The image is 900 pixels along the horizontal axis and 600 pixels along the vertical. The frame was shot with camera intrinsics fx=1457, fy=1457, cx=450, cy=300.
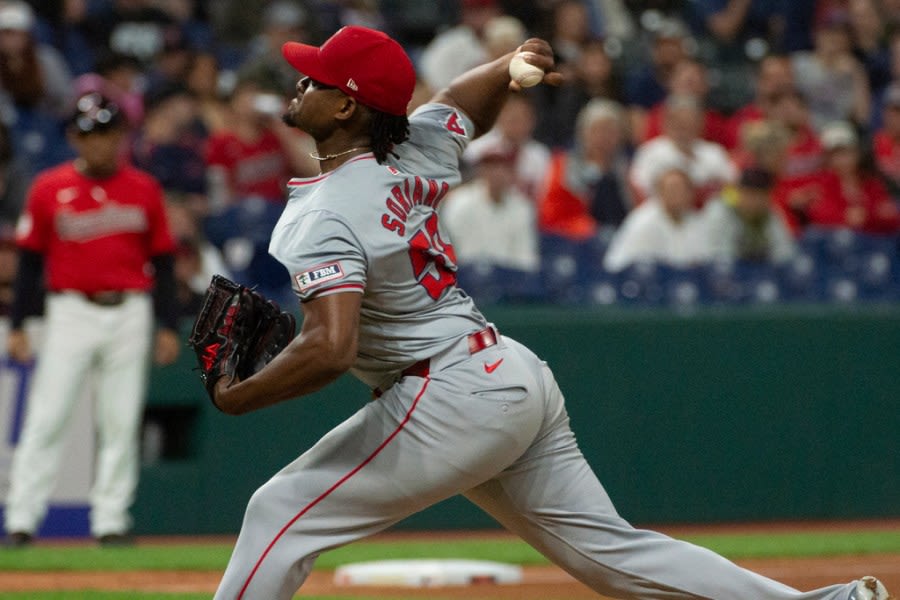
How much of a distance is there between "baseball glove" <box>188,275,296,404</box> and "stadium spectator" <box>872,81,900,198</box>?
340 inches

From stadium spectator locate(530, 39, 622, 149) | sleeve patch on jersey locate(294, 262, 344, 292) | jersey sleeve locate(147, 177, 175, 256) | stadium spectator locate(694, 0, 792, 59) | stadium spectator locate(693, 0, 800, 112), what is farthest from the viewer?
stadium spectator locate(694, 0, 792, 59)

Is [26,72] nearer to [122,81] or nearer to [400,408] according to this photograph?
[122,81]

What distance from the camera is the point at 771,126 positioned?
11016mm

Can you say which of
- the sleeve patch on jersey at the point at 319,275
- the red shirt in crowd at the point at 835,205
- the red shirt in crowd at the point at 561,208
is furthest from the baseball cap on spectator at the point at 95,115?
the red shirt in crowd at the point at 835,205

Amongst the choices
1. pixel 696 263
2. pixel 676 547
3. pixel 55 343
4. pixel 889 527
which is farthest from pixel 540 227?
pixel 676 547

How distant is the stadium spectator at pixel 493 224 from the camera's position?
9461mm

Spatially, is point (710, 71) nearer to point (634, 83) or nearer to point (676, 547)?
point (634, 83)

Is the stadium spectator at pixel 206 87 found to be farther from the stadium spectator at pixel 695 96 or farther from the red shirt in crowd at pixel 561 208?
the stadium spectator at pixel 695 96

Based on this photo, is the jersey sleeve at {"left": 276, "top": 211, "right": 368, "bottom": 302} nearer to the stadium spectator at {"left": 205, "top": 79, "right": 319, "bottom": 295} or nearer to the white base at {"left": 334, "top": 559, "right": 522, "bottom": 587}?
the white base at {"left": 334, "top": 559, "right": 522, "bottom": 587}

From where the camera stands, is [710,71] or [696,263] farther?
[710,71]

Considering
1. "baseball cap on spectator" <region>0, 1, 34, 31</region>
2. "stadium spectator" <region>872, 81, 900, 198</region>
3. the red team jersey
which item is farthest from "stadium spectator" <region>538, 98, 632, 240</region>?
"baseball cap on spectator" <region>0, 1, 34, 31</region>

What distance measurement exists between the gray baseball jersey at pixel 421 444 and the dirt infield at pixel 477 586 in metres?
2.26

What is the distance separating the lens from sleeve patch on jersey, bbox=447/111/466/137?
420 centimetres

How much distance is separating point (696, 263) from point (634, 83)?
12.2 feet
